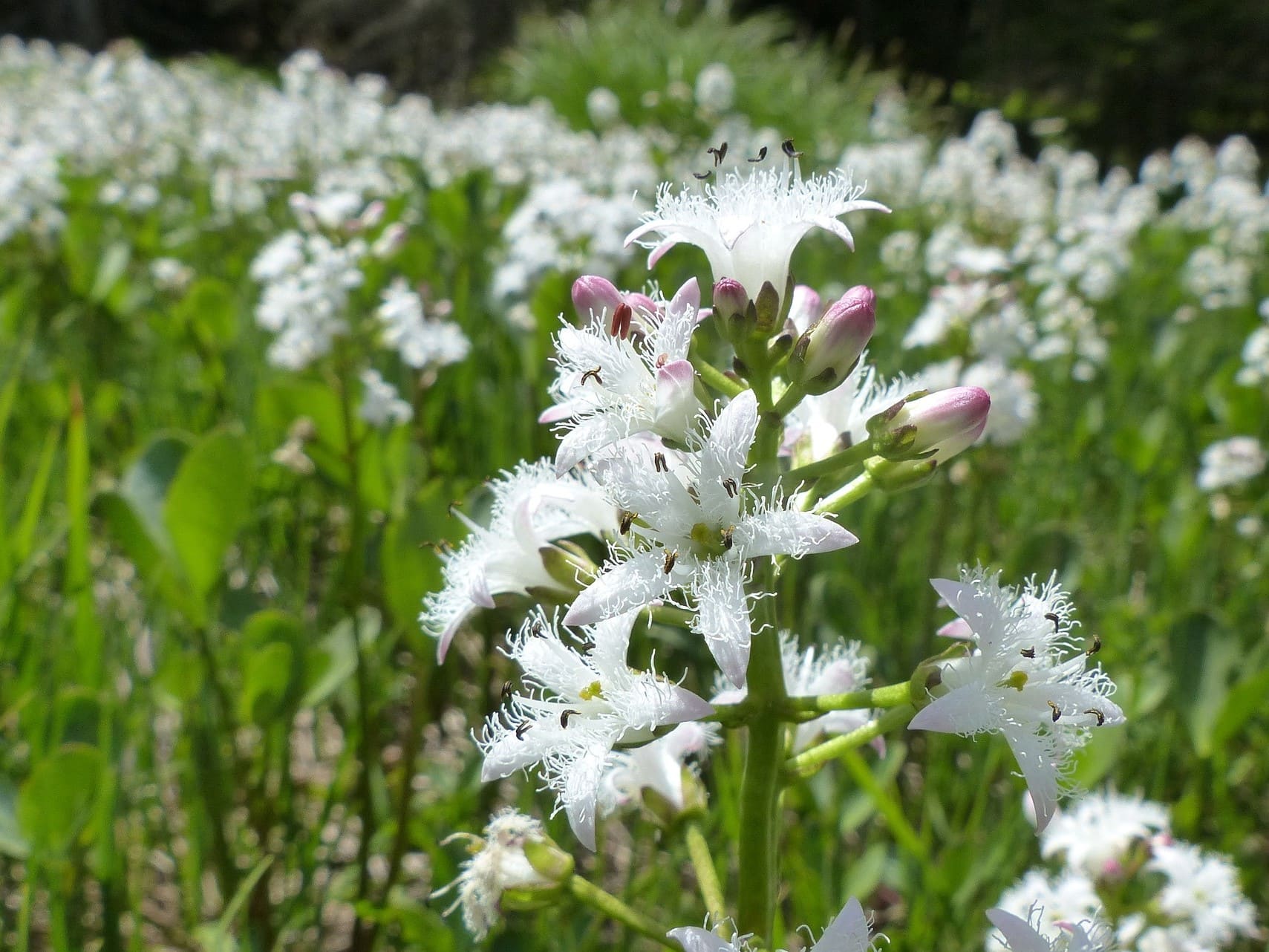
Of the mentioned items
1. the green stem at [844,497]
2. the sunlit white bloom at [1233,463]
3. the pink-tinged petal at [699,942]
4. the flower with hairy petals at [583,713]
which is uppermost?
the sunlit white bloom at [1233,463]

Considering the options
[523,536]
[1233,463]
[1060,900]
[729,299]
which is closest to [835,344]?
[729,299]

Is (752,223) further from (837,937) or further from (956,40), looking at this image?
(956,40)

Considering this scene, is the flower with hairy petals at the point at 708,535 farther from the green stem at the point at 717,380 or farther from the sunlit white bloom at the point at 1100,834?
the sunlit white bloom at the point at 1100,834

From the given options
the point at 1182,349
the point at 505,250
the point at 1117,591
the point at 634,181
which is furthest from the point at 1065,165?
the point at 1117,591

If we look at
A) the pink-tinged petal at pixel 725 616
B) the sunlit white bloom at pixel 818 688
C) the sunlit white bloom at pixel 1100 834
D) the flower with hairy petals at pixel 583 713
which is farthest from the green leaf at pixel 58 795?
the sunlit white bloom at pixel 1100 834

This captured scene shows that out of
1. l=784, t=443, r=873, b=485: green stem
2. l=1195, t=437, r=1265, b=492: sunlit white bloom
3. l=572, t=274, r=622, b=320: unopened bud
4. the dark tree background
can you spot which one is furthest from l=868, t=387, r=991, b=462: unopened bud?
the dark tree background

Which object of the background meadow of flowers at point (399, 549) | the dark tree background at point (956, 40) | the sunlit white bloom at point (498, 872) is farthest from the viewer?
the dark tree background at point (956, 40)

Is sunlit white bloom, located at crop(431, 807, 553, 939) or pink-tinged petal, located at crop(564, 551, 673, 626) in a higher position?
pink-tinged petal, located at crop(564, 551, 673, 626)

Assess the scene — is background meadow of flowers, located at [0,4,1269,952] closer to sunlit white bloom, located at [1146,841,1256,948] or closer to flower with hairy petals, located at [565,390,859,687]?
sunlit white bloom, located at [1146,841,1256,948]
